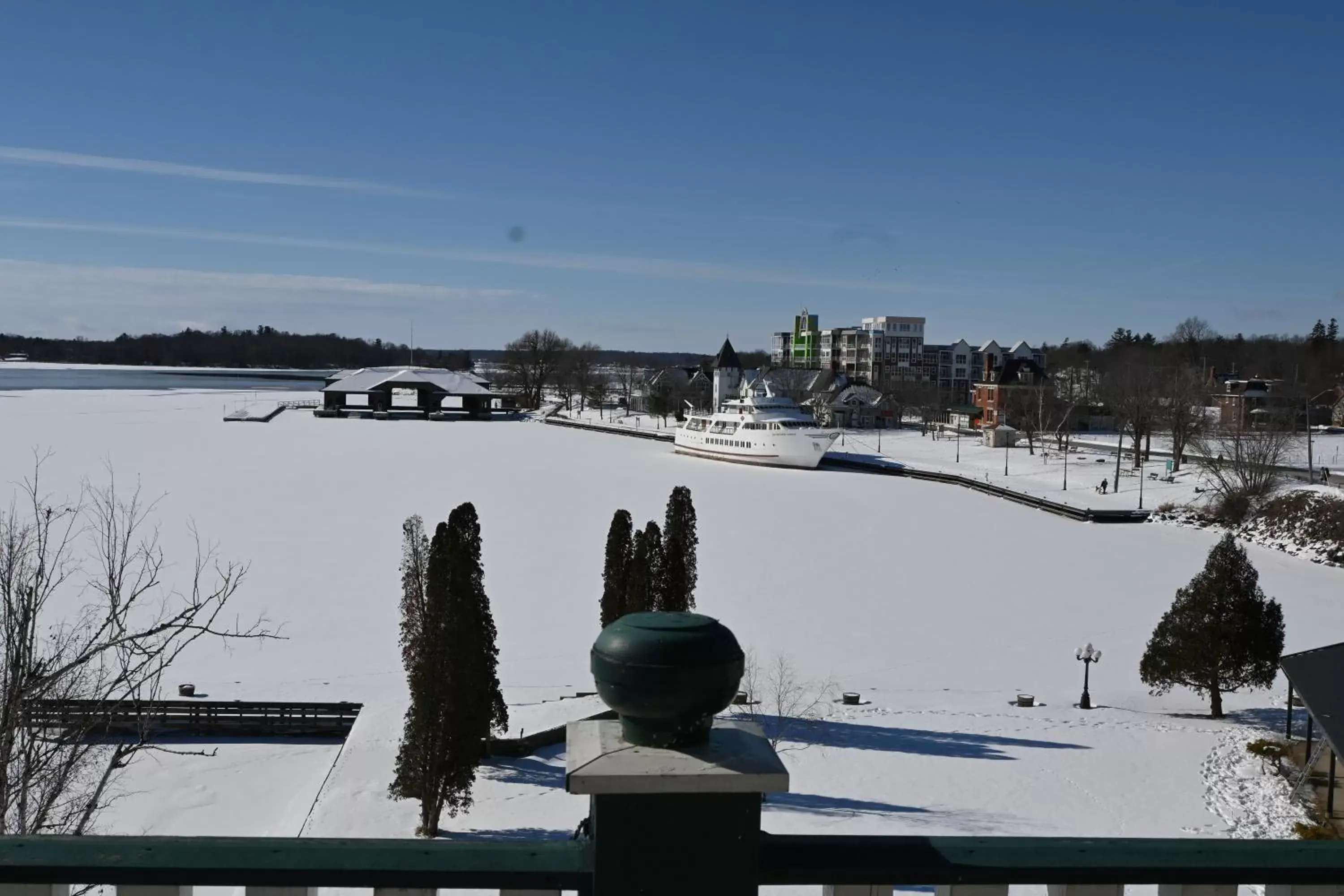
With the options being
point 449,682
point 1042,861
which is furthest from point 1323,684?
point 1042,861

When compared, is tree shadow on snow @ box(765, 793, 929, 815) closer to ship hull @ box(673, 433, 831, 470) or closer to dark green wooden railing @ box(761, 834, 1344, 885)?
dark green wooden railing @ box(761, 834, 1344, 885)

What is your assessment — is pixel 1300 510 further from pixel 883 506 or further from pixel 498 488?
pixel 498 488

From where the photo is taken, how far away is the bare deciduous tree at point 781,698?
621 inches

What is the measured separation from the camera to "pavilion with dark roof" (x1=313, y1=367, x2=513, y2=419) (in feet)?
309

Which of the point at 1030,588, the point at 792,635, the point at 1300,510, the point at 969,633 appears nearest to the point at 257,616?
the point at 792,635

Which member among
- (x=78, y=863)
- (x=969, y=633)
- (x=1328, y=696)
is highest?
(x=78, y=863)

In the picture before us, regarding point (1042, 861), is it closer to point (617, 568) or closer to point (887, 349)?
point (617, 568)

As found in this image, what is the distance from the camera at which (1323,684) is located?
1279 cm

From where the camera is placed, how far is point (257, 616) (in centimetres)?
2097

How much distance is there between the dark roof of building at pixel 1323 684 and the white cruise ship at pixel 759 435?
149 ft

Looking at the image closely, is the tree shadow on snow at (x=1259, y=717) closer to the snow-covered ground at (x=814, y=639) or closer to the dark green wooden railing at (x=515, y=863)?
the snow-covered ground at (x=814, y=639)

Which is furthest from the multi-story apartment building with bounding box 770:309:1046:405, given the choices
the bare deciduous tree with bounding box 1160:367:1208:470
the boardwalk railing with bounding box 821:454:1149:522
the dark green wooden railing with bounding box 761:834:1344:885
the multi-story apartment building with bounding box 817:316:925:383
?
the dark green wooden railing with bounding box 761:834:1344:885

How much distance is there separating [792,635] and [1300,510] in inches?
984

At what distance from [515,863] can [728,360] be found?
9686cm
